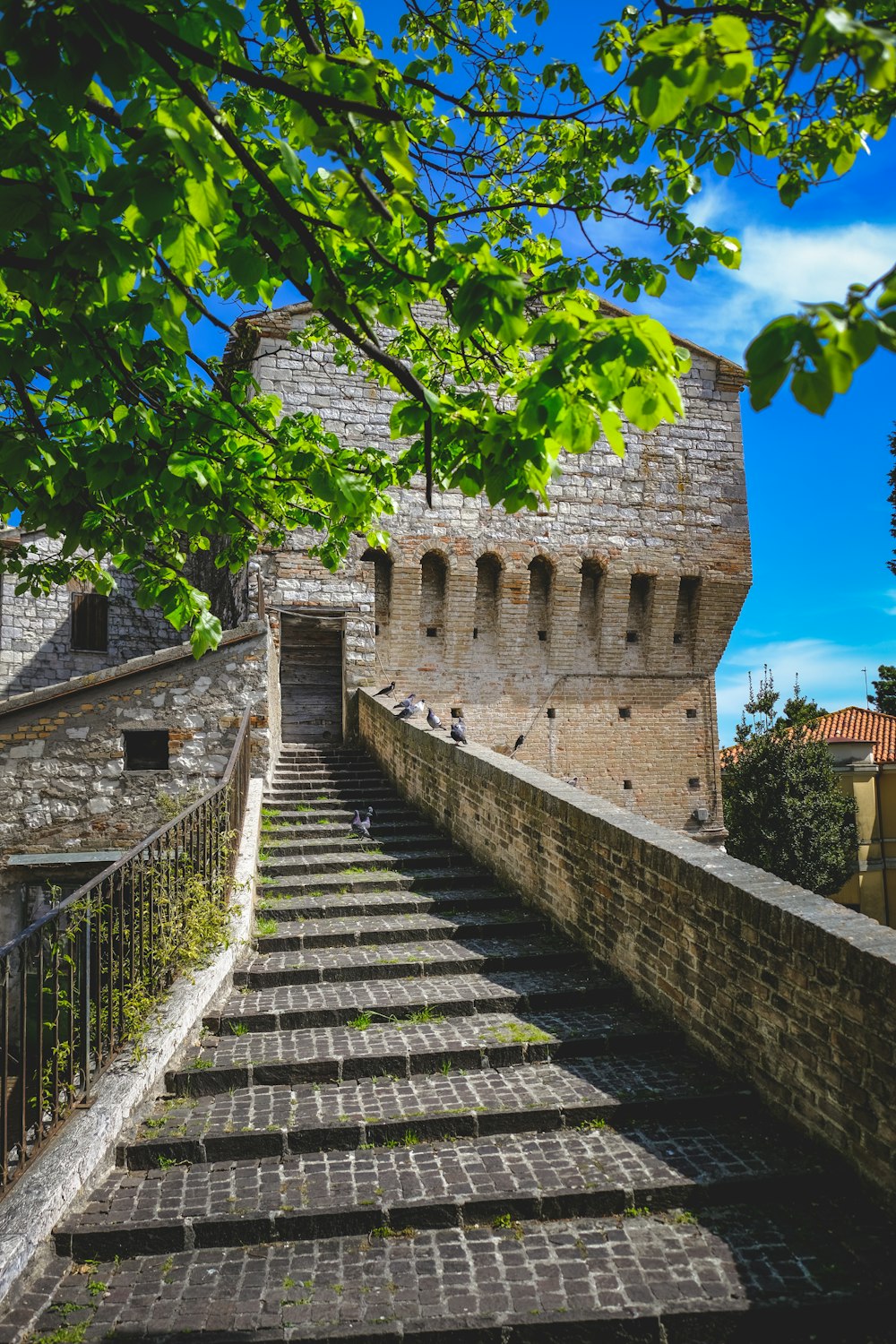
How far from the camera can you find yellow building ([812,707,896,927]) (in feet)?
84.6

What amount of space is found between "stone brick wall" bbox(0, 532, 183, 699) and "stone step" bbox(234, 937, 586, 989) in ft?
36.8

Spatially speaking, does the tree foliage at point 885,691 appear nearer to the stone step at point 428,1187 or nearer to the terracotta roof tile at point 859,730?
the terracotta roof tile at point 859,730

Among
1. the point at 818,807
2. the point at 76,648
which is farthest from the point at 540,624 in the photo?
the point at 818,807

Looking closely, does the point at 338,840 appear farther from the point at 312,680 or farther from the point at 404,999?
the point at 312,680

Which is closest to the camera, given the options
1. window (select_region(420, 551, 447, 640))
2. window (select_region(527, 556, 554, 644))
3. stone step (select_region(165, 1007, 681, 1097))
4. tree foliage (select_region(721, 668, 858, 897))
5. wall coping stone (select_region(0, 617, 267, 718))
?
stone step (select_region(165, 1007, 681, 1097))

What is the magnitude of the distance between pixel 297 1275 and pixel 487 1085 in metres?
1.47

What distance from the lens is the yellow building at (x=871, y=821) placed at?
25.8 meters

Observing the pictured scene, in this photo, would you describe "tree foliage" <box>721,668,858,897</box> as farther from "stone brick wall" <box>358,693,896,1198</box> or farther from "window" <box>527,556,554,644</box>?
"stone brick wall" <box>358,693,896,1198</box>

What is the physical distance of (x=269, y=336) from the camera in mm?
14773

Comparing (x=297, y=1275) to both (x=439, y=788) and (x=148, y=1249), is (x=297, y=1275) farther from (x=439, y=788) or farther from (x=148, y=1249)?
(x=439, y=788)

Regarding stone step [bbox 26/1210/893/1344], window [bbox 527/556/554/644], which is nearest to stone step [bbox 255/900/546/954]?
stone step [bbox 26/1210/893/1344]

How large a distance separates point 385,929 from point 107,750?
555 cm

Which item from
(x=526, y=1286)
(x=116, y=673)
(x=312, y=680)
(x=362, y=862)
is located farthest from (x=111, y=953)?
(x=312, y=680)

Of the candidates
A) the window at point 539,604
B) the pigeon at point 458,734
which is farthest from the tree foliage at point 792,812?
the pigeon at point 458,734
